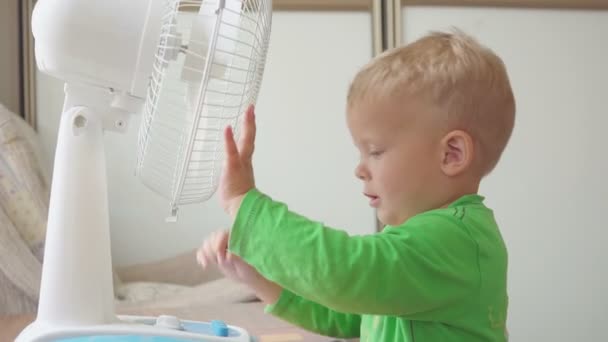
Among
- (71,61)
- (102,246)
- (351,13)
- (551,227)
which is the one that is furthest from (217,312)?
(551,227)

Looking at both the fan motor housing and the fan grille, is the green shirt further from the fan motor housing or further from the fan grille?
the fan motor housing

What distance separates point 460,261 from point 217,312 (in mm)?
886

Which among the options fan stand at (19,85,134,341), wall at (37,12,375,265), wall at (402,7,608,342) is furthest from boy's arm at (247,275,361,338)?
wall at (402,7,608,342)

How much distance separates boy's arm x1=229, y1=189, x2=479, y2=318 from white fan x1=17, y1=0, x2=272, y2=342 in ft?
0.43

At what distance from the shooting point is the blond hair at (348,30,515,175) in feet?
2.49

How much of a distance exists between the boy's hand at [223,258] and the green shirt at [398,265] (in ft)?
0.25

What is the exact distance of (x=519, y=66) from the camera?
2.28 meters

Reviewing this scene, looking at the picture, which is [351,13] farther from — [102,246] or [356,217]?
[102,246]

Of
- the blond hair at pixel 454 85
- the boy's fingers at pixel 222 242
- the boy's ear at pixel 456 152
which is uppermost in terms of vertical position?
the blond hair at pixel 454 85

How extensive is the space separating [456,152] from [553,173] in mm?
1652

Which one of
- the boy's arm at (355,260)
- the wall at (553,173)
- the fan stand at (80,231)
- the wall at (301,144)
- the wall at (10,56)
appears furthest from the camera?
the wall at (553,173)

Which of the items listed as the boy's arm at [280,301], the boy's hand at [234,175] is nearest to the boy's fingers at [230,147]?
the boy's hand at [234,175]

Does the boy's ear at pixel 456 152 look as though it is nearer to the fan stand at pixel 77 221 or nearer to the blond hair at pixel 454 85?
the blond hair at pixel 454 85

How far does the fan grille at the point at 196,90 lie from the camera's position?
0.77m
